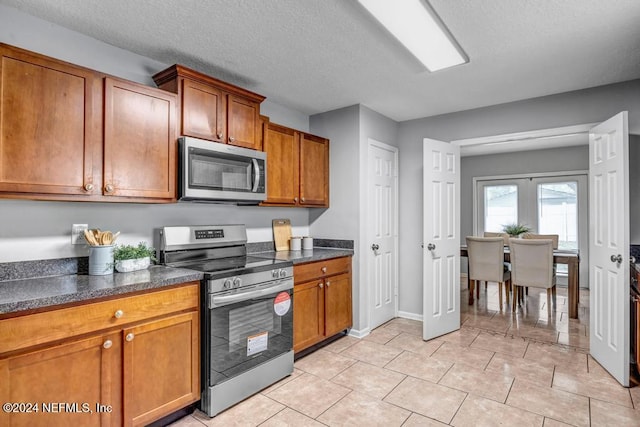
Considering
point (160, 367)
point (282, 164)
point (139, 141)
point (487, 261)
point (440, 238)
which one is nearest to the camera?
point (160, 367)

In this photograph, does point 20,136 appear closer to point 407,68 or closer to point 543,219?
point 407,68

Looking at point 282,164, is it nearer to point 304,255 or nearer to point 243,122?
point 243,122

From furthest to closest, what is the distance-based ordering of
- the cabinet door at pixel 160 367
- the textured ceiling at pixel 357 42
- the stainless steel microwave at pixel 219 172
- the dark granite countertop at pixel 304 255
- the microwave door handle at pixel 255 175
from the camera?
the dark granite countertop at pixel 304 255
the microwave door handle at pixel 255 175
the stainless steel microwave at pixel 219 172
the textured ceiling at pixel 357 42
the cabinet door at pixel 160 367

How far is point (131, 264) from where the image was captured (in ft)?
7.14

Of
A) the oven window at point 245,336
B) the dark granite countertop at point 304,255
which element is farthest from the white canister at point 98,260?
the dark granite countertop at point 304,255

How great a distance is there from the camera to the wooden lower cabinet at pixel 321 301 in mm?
→ 2943

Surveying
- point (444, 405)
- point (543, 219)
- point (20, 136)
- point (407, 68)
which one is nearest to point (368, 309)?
point (444, 405)

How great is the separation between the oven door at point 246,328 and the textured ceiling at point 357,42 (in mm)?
1664

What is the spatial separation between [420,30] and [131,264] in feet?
7.57

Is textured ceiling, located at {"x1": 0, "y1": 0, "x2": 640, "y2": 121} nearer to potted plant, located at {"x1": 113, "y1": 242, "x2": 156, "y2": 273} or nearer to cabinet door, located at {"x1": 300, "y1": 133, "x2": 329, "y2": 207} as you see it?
cabinet door, located at {"x1": 300, "y1": 133, "x2": 329, "y2": 207}

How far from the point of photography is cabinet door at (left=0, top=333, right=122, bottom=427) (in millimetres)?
1486

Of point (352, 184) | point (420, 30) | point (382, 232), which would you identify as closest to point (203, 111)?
point (420, 30)

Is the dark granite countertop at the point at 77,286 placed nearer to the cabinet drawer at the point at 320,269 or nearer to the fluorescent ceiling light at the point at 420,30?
the cabinet drawer at the point at 320,269

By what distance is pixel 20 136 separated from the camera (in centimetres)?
176
